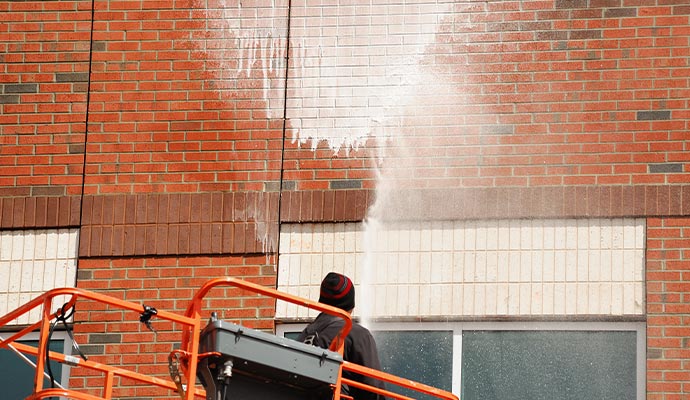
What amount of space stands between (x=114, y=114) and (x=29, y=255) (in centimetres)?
129

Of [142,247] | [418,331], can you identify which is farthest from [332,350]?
[142,247]

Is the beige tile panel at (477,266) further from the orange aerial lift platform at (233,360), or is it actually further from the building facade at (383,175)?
the orange aerial lift platform at (233,360)

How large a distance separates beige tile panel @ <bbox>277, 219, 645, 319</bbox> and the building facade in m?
0.02

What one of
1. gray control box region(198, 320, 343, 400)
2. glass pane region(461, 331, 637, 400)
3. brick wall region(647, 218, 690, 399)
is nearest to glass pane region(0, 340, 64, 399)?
glass pane region(461, 331, 637, 400)

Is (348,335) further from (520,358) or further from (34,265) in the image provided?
(34,265)

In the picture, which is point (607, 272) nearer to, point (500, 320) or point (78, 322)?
point (500, 320)

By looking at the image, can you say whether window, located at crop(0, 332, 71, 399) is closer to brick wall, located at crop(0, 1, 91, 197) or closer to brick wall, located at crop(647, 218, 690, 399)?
brick wall, located at crop(0, 1, 91, 197)

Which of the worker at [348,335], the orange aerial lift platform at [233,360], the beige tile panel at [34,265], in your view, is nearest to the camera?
the orange aerial lift platform at [233,360]

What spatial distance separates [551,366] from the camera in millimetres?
9648

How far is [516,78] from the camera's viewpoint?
1022 cm

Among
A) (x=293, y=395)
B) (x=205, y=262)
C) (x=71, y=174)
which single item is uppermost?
(x=71, y=174)

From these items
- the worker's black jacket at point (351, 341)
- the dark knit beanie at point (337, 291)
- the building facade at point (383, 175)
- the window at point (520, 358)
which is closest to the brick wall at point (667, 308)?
the building facade at point (383, 175)

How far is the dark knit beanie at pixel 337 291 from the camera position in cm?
752

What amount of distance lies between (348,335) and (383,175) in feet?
9.48
